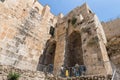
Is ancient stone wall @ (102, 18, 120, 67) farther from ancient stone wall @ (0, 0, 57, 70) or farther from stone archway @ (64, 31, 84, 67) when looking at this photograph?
ancient stone wall @ (0, 0, 57, 70)

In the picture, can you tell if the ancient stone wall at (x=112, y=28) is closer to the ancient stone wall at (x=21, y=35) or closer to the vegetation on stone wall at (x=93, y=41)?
the vegetation on stone wall at (x=93, y=41)

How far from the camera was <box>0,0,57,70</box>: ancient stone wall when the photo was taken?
13586 millimetres

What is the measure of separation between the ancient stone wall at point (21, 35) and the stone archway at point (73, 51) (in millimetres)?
3377

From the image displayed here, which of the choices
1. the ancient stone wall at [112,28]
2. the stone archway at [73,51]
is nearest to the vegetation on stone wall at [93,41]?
the stone archway at [73,51]

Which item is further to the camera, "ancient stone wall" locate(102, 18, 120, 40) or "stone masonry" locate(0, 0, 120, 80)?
"ancient stone wall" locate(102, 18, 120, 40)

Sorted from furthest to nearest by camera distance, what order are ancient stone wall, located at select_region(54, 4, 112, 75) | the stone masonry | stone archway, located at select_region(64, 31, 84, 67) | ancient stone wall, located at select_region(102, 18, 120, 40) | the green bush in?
1. ancient stone wall, located at select_region(102, 18, 120, 40)
2. stone archway, located at select_region(64, 31, 84, 67)
3. the stone masonry
4. ancient stone wall, located at select_region(54, 4, 112, 75)
5. the green bush

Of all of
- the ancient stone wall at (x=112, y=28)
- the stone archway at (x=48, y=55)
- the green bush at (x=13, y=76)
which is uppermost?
the ancient stone wall at (x=112, y=28)

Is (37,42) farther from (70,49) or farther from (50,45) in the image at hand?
(70,49)

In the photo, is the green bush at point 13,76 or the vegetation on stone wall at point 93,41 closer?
the green bush at point 13,76

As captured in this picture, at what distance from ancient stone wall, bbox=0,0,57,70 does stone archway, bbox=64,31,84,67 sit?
3.38 meters

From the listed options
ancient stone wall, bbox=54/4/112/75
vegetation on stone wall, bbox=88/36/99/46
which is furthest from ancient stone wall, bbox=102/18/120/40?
vegetation on stone wall, bbox=88/36/99/46

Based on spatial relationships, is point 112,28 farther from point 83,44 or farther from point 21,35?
point 21,35

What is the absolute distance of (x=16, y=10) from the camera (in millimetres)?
16016

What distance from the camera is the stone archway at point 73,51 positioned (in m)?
14.4
